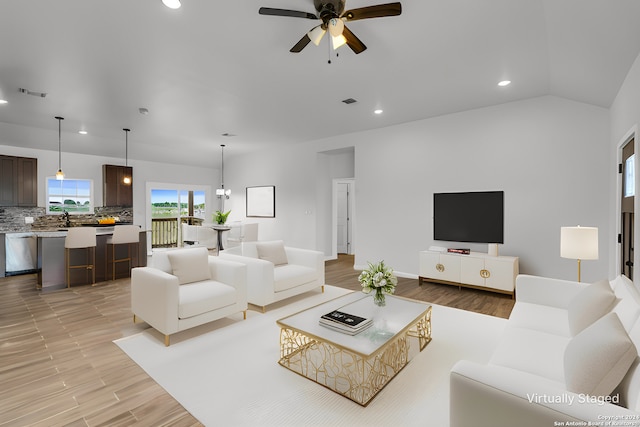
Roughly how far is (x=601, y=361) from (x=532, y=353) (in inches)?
24.6

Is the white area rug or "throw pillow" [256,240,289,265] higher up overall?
"throw pillow" [256,240,289,265]

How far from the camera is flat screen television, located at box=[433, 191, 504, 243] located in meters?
4.70

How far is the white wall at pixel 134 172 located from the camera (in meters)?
6.52

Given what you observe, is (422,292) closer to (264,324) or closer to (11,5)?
(264,324)

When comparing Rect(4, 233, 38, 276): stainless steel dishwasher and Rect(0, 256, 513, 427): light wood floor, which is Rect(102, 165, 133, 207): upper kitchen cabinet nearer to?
Rect(4, 233, 38, 276): stainless steel dishwasher

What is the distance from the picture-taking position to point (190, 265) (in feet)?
11.5

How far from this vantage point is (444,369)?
8.11 ft

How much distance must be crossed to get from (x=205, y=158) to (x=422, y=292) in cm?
716

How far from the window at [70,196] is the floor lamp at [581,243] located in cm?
909

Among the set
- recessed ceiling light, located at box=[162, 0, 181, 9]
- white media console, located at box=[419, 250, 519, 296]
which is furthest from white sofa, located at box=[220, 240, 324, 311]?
recessed ceiling light, located at box=[162, 0, 181, 9]

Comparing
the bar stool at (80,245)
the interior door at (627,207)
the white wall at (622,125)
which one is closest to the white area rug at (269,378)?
the interior door at (627,207)

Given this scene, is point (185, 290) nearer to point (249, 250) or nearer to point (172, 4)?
point (249, 250)

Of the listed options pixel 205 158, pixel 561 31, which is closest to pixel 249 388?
pixel 561 31

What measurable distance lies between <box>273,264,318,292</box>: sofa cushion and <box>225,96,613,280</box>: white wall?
2.15m
